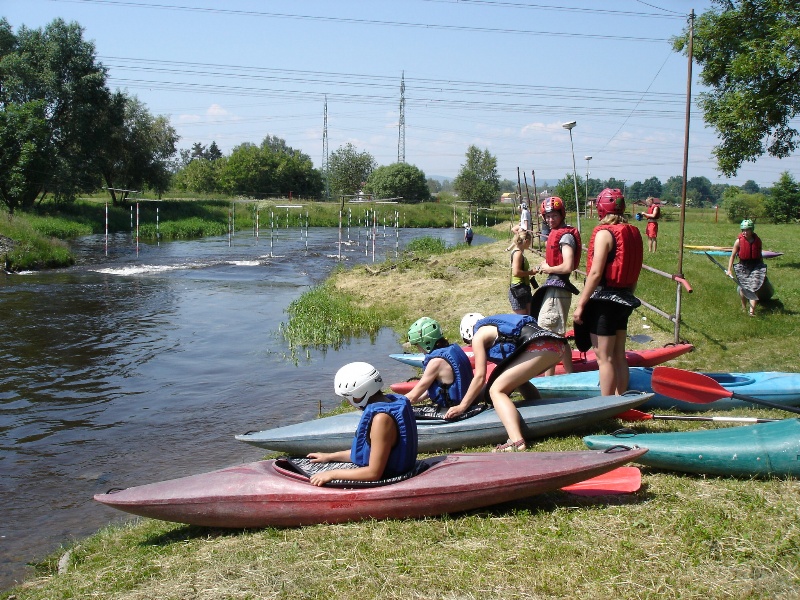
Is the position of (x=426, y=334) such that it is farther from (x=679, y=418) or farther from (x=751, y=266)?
(x=751, y=266)

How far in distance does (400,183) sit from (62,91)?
4157 centimetres

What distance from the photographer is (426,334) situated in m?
6.21

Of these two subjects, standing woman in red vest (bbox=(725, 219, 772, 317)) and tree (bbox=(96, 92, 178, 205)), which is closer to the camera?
standing woman in red vest (bbox=(725, 219, 772, 317))

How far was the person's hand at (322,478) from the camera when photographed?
189 inches

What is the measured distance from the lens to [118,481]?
7438mm

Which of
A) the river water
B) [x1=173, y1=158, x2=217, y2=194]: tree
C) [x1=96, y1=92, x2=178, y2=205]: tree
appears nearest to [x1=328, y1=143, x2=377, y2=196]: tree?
[x1=173, y1=158, x2=217, y2=194]: tree

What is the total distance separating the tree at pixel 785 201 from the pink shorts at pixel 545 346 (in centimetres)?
4191

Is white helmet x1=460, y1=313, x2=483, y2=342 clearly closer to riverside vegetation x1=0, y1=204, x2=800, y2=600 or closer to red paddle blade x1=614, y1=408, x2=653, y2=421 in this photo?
riverside vegetation x1=0, y1=204, x2=800, y2=600

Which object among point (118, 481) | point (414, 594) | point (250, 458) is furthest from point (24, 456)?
point (414, 594)

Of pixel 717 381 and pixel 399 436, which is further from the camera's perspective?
pixel 717 381

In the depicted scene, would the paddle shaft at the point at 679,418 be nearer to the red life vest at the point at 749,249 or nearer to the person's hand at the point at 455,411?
the person's hand at the point at 455,411

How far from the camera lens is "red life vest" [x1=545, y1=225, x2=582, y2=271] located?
706cm

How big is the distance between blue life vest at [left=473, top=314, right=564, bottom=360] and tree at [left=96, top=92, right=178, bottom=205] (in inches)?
1849

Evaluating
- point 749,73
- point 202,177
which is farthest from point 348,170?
point 749,73
